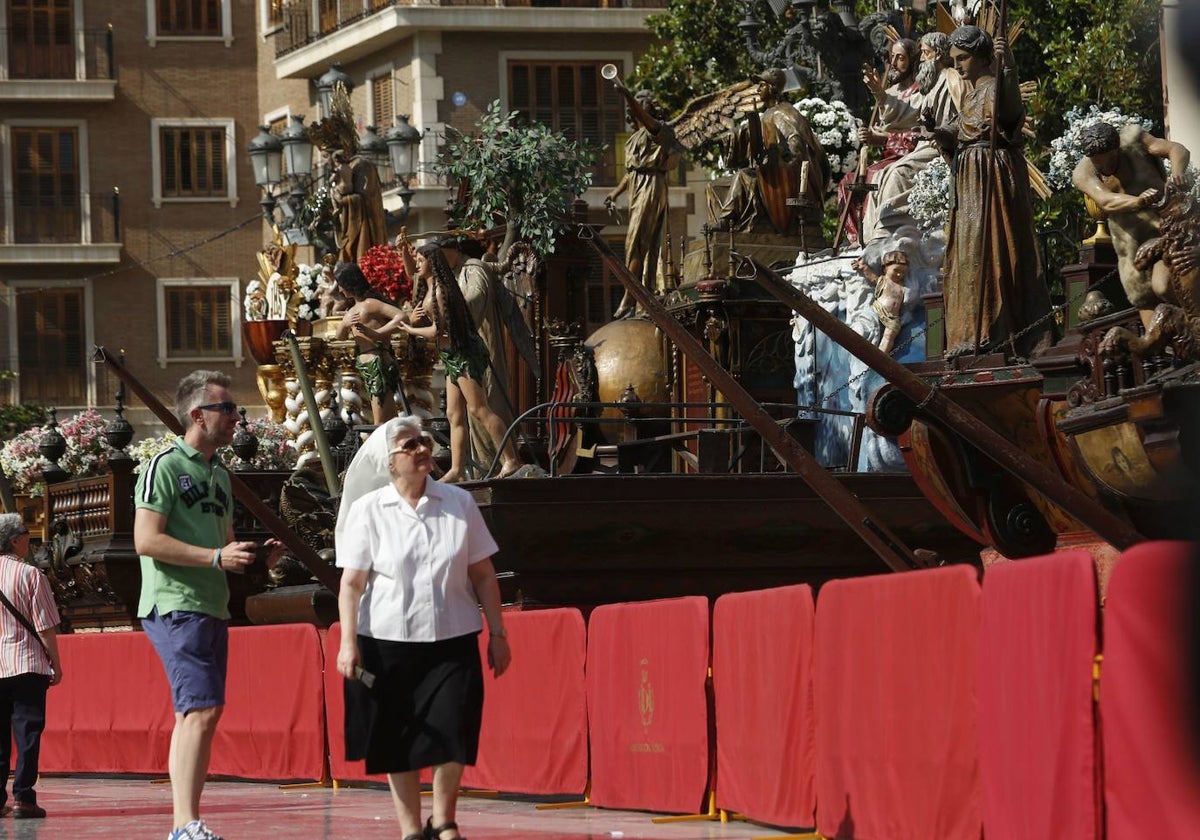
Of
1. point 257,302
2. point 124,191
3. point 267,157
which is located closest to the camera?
point 267,157

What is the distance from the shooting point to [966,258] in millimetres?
14258

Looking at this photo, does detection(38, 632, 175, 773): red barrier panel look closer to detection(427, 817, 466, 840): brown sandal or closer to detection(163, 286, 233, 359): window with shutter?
detection(427, 817, 466, 840): brown sandal

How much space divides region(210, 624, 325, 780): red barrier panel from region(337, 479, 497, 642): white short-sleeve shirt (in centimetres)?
688

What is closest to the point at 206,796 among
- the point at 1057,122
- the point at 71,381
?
the point at 1057,122

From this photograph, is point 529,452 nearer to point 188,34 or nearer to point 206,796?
point 206,796

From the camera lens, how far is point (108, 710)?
17359mm

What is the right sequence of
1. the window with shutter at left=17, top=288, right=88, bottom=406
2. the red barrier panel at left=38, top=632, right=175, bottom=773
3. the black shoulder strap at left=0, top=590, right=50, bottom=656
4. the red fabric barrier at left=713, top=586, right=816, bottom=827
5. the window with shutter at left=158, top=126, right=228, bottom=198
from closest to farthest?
1. the red fabric barrier at left=713, top=586, right=816, bottom=827
2. the black shoulder strap at left=0, top=590, right=50, bottom=656
3. the red barrier panel at left=38, top=632, right=175, bottom=773
4. the window with shutter at left=17, top=288, right=88, bottom=406
5. the window with shutter at left=158, top=126, right=228, bottom=198

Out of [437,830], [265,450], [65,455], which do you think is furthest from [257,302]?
[437,830]

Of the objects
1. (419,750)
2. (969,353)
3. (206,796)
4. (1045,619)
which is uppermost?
(969,353)

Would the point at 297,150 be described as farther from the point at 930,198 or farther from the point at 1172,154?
the point at 1172,154

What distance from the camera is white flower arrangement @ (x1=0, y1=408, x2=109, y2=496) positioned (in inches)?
1148

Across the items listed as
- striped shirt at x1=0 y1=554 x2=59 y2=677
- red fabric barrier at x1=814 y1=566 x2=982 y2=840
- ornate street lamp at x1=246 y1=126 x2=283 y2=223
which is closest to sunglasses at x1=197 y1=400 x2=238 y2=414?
red fabric barrier at x1=814 y1=566 x2=982 y2=840

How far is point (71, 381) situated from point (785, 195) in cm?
3686

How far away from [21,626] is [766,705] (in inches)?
186
